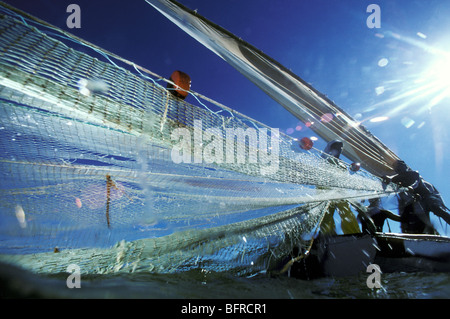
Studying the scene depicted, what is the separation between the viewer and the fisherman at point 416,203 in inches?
190

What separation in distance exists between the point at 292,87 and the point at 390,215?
3.48 meters

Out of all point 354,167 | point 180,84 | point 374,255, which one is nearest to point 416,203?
point 354,167

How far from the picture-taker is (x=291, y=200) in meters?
3.37

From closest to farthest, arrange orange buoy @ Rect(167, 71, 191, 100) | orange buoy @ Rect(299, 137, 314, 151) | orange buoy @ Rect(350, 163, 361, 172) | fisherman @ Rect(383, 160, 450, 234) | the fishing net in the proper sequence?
the fishing net
orange buoy @ Rect(167, 71, 191, 100)
orange buoy @ Rect(299, 137, 314, 151)
orange buoy @ Rect(350, 163, 361, 172)
fisherman @ Rect(383, 160, 450, 234)

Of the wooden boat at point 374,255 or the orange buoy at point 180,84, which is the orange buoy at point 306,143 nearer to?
the wooden boat at point 374,255

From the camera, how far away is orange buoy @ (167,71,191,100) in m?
1.86

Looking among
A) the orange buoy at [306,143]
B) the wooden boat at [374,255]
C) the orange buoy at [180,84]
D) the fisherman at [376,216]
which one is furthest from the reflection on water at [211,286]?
the orange buoy at [306,143]

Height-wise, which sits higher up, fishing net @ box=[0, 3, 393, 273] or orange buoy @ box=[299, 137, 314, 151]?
orange buoy @ box=[299, 137, 314, 151]

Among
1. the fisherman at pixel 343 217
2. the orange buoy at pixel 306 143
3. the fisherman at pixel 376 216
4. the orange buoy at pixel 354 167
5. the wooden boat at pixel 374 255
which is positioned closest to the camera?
the wooden boat at pixel 374 255

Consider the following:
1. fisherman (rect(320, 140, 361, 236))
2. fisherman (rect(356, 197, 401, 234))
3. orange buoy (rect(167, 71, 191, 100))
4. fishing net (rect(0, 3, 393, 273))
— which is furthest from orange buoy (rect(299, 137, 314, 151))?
orange buoy (rect(167, 71, 191, 100))

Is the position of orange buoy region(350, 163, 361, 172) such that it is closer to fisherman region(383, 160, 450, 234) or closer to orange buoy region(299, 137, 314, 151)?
fisherman region(383, 160, 450, 234)

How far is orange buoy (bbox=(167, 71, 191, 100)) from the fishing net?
2.5 inches

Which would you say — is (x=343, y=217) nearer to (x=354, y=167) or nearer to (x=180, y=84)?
(x=354, y=167)

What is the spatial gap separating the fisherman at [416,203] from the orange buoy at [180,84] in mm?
5298
